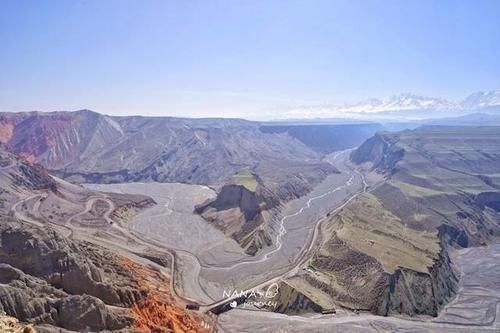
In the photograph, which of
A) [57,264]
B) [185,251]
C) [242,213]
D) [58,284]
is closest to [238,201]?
[242,213]

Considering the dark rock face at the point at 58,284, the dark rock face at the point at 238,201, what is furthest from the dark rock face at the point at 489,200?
the dark rock face at the point at 58,284

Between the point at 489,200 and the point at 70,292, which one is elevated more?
the point at 70,292

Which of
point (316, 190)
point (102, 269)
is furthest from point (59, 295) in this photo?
point (316, 190)

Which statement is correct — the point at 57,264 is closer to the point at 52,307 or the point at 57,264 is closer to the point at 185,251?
the point at 52,307

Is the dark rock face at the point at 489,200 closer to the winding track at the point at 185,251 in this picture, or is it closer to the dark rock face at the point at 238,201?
the winding track at the point at 185,251

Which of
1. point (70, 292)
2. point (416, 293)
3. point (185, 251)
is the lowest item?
point (416, 293)

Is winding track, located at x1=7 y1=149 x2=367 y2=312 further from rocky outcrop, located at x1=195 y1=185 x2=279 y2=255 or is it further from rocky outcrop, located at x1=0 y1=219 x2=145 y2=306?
rocky outcrop, located at x1=0 y1=219 x2=145 y2=306

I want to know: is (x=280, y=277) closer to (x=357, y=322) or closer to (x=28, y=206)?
(x=357, y=322)

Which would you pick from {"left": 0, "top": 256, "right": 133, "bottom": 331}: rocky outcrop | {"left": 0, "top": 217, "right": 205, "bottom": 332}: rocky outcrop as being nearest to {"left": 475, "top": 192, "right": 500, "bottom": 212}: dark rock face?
{"left": 0, "top": 217, "right": 205, "bottom": 332}: rocky outcrop
